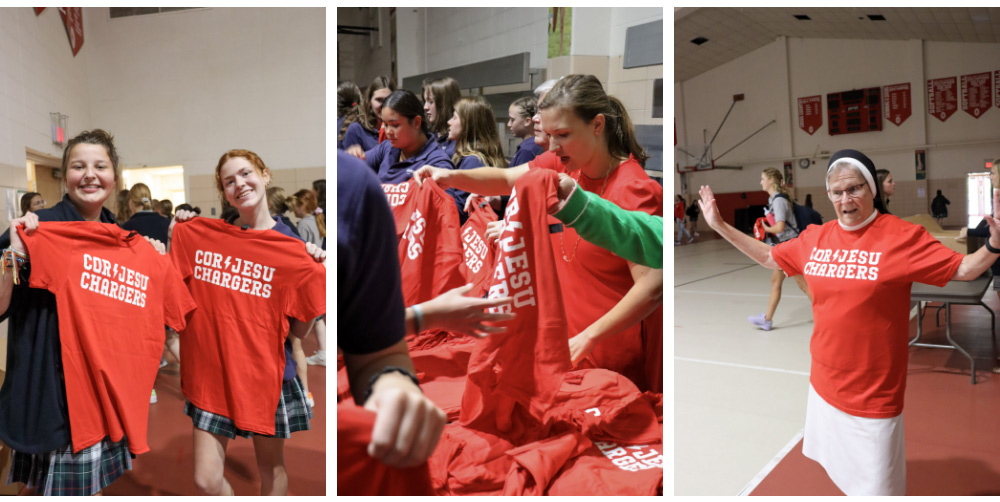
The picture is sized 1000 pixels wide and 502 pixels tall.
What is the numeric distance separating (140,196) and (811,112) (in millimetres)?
2200

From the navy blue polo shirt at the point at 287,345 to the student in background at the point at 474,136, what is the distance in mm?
735

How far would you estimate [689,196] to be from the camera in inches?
129

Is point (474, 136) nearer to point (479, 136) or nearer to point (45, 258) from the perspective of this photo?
point (479, 136)

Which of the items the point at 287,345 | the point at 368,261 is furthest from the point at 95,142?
the point at 368,261

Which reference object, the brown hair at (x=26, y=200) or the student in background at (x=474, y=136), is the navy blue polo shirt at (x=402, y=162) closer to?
the student in background at (x=474, y=136)

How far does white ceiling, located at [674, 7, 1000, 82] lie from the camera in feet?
5.92

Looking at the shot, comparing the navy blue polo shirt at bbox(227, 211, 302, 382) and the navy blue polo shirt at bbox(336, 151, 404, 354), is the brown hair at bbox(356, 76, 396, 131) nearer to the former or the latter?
the navy blue polo shirt at bbox(336, 151, 404, 354)

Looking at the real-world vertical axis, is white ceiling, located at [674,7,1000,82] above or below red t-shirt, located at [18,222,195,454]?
above

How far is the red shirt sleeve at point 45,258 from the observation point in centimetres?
179

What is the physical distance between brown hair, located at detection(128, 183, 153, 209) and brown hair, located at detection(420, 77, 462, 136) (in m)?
1.09

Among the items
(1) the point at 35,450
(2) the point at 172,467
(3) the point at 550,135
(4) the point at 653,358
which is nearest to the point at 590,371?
(4) the point at 653,358

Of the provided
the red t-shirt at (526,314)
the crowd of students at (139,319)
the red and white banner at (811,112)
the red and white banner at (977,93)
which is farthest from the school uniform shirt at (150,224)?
the red and white banner at (977,93)

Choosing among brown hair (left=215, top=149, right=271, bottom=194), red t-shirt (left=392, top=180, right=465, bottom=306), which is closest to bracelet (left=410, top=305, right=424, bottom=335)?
red t-shirt (left=392, top=180, right=465, bottom=306)

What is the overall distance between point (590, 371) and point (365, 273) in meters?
0.62
